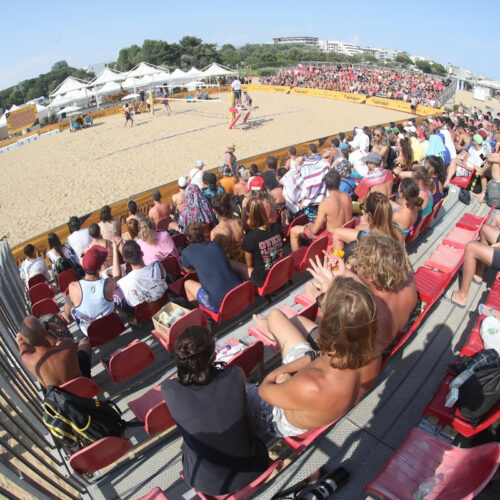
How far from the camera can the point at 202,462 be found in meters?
2.07

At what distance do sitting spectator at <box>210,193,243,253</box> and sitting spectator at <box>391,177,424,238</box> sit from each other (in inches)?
81.3

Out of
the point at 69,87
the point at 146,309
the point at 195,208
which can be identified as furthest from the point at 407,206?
the point at 69,87

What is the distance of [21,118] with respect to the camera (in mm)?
33219

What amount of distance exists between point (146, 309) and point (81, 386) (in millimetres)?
1320

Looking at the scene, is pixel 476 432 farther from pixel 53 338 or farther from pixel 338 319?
pixel 53 338

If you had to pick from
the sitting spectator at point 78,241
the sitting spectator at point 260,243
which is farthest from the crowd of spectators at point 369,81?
the sitting spectator at point 78,241

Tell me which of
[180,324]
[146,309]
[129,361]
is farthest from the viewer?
[146,309]

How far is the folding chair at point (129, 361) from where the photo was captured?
3.10 metres

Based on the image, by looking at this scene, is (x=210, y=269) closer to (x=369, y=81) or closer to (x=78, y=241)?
(x=78, y=241)

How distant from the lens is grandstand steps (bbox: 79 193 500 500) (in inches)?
96.1

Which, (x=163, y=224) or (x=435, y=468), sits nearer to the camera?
(x=435, y=468)

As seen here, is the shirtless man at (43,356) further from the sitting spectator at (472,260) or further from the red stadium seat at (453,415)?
the sitting spectator at (472,260)

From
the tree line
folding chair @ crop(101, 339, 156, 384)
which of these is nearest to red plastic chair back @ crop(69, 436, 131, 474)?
folding chair @ crop(101, 339, 156, 384)

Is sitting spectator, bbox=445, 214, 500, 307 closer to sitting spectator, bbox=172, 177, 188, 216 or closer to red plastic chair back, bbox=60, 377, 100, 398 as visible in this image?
red plastic chair back, bbox=60, 377, 100, 398
